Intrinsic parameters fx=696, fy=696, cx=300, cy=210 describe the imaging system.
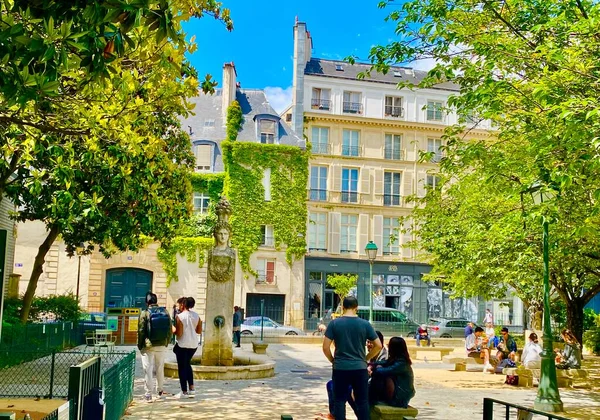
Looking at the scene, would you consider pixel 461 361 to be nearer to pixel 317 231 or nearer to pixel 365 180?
pixel 317 231

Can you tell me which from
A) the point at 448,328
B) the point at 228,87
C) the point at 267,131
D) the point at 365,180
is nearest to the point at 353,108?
the point at 365,180

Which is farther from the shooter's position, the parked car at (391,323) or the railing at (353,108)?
the railing at (353,108)

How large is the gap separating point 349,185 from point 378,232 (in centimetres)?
377

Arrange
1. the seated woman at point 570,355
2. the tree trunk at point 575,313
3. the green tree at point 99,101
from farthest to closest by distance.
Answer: the tree trunk at point 575,313 → the seated woman at point 570,355 → the green tree at point 99,101

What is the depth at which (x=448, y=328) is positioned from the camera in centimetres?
4203

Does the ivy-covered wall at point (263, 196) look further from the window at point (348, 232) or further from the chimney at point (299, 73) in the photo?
the window at point (348, 232)

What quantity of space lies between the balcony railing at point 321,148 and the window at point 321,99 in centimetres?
254

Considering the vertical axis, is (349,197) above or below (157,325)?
above

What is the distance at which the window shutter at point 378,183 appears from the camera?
47.9 meters

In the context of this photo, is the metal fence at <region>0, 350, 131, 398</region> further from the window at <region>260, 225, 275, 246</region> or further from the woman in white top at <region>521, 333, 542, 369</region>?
the window at <region>260, 225, 275, 246</region>

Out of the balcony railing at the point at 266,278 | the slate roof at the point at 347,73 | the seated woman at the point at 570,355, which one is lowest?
the seated woman at the point at 570,355

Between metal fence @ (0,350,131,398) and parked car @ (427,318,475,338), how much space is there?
28.1 meters

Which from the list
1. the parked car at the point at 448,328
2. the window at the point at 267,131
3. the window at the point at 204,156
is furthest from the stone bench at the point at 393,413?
the window at the point at 267,131

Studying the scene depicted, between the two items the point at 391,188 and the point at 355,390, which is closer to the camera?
the point at 355,390
